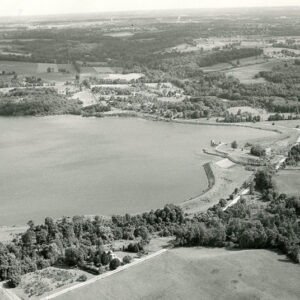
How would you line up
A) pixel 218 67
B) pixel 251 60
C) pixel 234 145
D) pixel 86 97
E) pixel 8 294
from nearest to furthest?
pixel 8 294 → pixel 234 145 → pixel 86 97 → pixel 218 67 → pixel 251 60

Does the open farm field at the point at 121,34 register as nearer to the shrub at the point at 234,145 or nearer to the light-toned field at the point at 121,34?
the light-toned field at the point at 121,34

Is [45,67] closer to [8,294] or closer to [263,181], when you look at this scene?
[263,181]

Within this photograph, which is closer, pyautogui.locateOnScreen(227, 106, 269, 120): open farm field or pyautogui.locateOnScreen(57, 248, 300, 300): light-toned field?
pyautogui.locateOnScreen(57, 248, 300, 300): light-toned field

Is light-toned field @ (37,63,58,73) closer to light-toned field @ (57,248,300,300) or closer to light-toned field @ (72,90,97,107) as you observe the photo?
light-toned field @ (72,90,97,107)

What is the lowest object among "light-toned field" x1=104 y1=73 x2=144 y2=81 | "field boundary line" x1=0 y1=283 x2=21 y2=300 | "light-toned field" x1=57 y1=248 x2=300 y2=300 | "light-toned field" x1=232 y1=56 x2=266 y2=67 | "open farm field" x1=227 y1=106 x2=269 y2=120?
"field boundary line" x1=0 y1=283 x2=21 y2=300

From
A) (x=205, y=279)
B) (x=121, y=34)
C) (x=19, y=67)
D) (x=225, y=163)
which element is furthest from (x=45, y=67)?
(x=205, y=279)

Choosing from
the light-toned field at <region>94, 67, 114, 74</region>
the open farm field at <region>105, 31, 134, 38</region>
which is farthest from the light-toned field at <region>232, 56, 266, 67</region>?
the open farm field at <region>105, 31, 134, 38</region>
